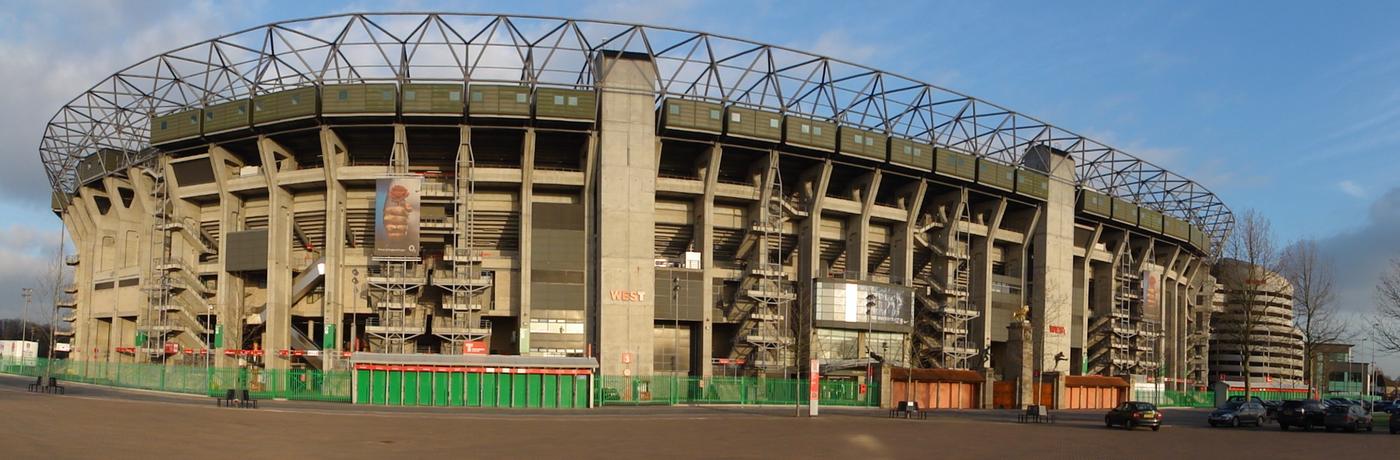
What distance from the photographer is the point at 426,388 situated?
57.4 m

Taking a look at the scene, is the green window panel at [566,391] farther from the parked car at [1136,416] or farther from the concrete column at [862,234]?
the concrete column at [862,234]

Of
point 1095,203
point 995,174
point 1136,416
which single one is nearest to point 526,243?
point 995,174

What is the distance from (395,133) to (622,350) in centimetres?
2132

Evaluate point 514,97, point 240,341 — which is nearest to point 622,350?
point 514,97

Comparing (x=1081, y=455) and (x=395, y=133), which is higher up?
(x=395, y=133)

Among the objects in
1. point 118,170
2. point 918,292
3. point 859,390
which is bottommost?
point 859,390

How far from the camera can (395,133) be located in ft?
249

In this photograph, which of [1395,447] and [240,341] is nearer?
[1395,447]

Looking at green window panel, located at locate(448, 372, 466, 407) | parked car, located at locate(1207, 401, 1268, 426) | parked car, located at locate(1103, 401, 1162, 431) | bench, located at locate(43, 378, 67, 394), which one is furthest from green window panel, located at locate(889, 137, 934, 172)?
bench, located at locate(43, 378, 67, 394)

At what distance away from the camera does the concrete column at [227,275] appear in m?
81.3

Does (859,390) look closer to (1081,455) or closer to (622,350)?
(622,350)

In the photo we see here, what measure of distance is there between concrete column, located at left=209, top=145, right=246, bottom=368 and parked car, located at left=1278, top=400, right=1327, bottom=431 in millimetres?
67759

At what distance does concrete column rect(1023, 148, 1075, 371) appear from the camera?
98938mm

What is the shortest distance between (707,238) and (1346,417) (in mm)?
42006
